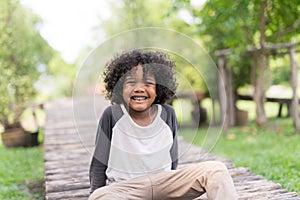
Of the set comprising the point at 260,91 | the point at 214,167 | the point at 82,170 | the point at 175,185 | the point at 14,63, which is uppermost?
the point at 14,63

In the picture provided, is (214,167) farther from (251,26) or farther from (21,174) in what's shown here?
(251,26)

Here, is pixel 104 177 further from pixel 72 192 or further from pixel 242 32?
pixel 242 32

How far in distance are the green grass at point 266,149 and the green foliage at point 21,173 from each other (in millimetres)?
1811

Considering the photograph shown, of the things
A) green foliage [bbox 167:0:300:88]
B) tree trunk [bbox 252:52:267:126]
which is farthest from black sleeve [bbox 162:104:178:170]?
tree trunk [bbox 252:52:267:126]

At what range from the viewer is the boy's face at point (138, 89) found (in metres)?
2.22

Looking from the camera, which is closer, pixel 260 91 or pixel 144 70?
pixel 144 70

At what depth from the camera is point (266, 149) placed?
5469 mm

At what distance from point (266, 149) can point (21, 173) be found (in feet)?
10.3

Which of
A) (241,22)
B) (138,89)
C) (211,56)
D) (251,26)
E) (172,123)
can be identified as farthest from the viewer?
(211,56)

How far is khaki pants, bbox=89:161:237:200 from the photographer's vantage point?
7.13ft

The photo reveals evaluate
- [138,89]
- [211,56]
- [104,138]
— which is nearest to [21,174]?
[104,138]

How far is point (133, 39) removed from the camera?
2.32 m

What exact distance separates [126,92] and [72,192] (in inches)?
42.4

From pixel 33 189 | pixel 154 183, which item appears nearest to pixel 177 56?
pixel 154 183
